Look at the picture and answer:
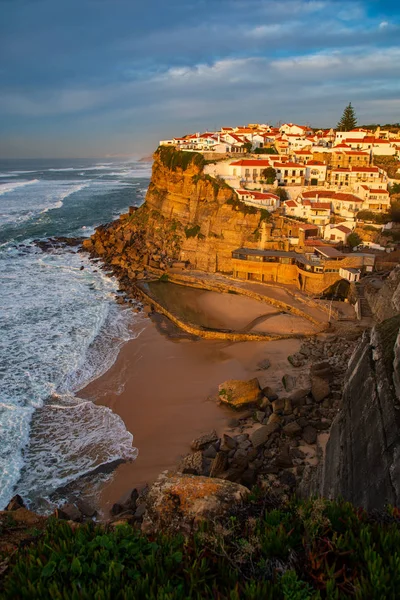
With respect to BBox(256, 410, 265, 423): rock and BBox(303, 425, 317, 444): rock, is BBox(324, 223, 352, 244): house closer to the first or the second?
BBox(256, 410, 265, 423): rock

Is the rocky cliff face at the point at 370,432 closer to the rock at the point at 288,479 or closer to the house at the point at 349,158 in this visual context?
the rock at the point at 288,479

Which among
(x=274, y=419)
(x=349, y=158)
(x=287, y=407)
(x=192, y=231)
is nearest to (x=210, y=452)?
(x=274, y=419)

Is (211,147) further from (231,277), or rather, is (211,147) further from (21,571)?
(21,571)

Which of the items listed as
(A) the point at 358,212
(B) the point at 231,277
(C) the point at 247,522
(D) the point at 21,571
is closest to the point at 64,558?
(D) the point at 21,571

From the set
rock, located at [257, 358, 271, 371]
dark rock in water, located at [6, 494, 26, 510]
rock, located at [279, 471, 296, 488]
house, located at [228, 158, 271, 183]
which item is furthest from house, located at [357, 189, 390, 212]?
dark rock in water, located at [6, 494, 26, 510]

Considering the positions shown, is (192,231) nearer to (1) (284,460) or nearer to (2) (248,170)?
(2) (248,170)

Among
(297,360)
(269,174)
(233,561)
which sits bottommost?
(297,360)
